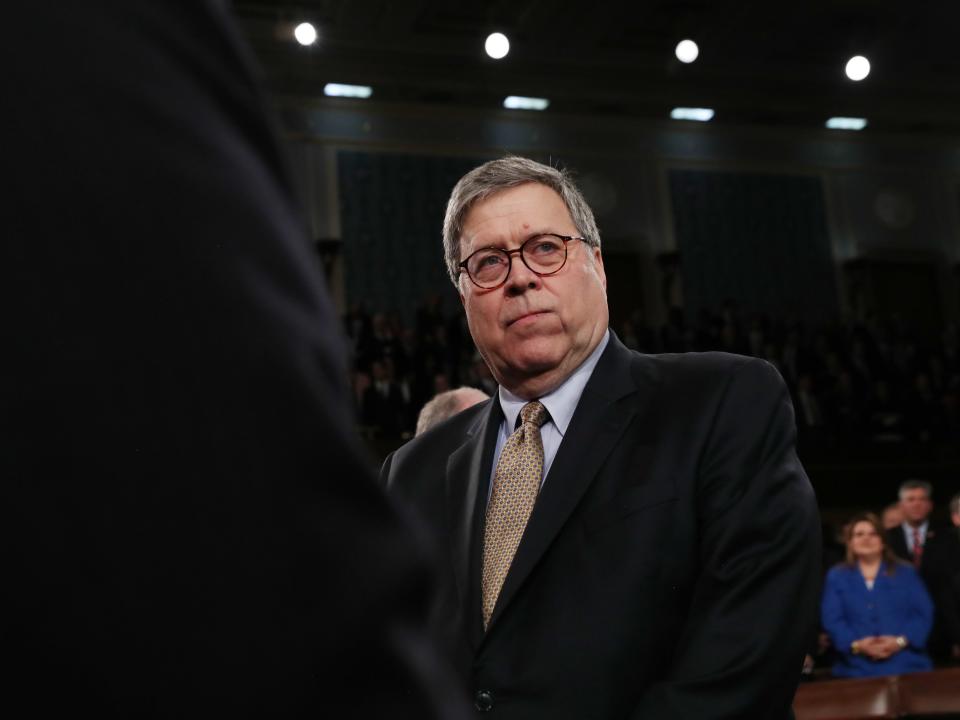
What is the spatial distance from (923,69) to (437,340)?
8143 mm

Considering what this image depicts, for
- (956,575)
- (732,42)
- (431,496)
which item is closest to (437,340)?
(732,42)

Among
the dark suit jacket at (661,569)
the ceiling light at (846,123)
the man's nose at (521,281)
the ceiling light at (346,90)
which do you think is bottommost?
the dark suit jacket at (661,569)

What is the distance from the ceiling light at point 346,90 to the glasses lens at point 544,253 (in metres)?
12.7

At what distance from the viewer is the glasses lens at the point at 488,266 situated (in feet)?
6.15

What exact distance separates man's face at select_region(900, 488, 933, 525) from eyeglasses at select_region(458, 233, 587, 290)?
595 cm

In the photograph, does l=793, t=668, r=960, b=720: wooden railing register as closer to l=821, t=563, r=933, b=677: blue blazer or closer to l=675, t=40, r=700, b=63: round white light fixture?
l=821, t=563, r=933, b=677: blue blazer

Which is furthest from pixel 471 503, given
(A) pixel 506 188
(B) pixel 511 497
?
(A) pixel 506 188

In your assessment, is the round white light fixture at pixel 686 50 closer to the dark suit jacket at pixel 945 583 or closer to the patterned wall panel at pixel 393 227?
the patterned wall panel at pixel 393 227

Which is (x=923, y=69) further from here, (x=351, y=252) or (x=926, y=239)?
(x=351, y=252)

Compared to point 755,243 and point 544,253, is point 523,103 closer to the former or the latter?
point 755,243

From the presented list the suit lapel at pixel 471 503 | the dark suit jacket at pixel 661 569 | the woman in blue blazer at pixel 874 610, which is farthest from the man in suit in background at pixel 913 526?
the dark suit jacket at pixel 661 569

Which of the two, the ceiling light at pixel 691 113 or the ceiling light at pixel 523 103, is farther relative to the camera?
the ceiling light at pixel 691 113

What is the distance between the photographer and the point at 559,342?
1.81 m

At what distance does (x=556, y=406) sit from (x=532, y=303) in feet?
0.56
